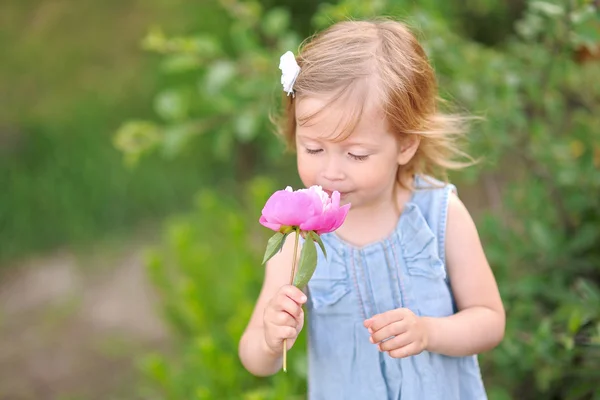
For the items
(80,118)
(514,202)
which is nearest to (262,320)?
(514,202)

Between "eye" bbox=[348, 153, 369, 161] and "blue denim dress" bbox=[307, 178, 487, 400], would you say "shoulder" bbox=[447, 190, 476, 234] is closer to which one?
"blue denim dress" bbox=[307, 178, 487, 400]

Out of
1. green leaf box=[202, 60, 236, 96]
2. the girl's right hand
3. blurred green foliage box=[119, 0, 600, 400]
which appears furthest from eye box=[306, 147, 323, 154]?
green leaf box=[202, 60, 236, 96]

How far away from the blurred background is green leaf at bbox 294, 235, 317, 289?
0.74 meters

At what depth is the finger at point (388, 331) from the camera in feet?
4.42

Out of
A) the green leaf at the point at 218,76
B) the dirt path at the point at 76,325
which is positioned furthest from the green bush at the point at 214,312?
the green leaf at the point at 218,76

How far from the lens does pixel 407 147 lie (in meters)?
1.52

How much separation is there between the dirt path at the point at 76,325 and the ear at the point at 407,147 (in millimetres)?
1968

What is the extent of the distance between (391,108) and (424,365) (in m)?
0.48

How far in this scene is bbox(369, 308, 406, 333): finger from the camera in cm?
135

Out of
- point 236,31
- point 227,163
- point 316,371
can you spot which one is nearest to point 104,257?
point 227,163

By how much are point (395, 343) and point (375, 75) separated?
449mm

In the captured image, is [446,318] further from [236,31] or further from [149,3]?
[149,3]

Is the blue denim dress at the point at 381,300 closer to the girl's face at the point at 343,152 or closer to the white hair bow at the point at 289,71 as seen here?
the girl's face at the point at 343,152

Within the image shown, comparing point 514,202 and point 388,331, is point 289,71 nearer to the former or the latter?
point 388,331
